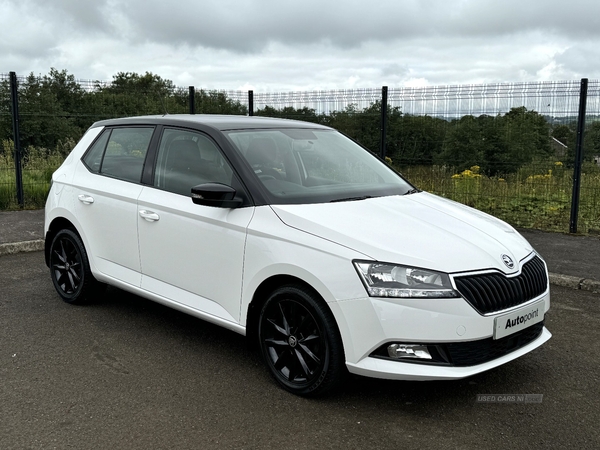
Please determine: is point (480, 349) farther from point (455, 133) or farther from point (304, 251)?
point (455, 133)

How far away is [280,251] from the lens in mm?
3824

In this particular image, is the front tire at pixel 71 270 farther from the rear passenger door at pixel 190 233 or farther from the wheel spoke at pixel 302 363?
the wheel spoke at pixel 302 363

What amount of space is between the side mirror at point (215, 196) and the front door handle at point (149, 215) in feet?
2.16

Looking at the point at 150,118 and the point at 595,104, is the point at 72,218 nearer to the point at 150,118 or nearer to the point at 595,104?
the point at 150,118

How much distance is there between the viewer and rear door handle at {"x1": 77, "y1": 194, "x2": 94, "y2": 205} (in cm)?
536

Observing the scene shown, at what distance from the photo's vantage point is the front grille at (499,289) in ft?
11.4

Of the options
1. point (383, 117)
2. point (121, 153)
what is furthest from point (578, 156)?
point (121, 153)

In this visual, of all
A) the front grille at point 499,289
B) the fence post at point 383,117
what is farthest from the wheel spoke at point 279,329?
the fence post at point 383,117

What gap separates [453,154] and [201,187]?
700 centimetres

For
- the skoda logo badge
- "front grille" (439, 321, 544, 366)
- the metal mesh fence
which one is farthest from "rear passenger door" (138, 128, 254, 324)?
the metal mesh fence

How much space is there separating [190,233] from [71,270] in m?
1.93

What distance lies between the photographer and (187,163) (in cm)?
470

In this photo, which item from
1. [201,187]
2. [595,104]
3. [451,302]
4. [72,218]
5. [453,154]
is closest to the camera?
[451,302]

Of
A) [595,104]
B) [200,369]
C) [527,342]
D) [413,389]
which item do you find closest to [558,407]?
[527,342]
